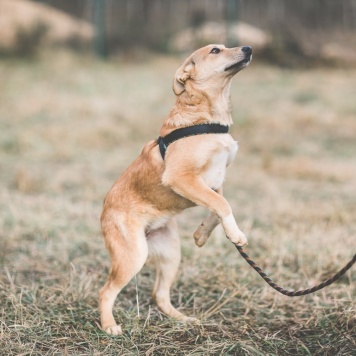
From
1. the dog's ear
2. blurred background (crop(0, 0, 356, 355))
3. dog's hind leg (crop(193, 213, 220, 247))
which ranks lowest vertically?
blurred background (crop(0, 0, 356, 355))

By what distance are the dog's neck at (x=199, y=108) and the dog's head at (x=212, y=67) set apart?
0.10ft

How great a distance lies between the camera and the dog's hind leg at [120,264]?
3027 millimetres

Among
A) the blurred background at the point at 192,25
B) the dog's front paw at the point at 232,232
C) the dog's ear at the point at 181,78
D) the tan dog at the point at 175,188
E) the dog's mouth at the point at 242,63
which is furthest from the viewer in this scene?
the blurred background at the point at 192,25

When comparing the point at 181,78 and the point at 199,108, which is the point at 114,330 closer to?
the point at 199,108

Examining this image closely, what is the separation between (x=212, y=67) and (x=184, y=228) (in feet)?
7.21

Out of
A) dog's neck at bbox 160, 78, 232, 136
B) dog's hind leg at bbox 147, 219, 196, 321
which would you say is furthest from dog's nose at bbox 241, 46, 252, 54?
dog's hind leg at bbox 147, 219, 196, 321

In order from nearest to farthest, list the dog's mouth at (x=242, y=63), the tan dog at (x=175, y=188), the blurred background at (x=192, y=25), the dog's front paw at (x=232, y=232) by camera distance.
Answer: the dog's front paw at (x=232, y=232) < the tan dog at (x=175, y=188) < the dog's mouth at (x=242, y=63) < the blurred background at (x=192, y=25)

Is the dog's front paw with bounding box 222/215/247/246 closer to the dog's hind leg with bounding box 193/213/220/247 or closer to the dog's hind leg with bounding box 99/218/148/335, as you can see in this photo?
the dog's hind leg with bounding box 193/213/220/247

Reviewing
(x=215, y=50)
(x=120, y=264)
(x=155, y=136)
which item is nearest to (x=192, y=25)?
(x=155, y=136)

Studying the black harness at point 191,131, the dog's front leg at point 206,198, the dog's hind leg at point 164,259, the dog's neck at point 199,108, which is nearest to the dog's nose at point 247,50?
the dog's neck at point 199,108

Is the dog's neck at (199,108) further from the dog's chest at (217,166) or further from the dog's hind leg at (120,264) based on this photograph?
the dog's hind leg at (120,264)

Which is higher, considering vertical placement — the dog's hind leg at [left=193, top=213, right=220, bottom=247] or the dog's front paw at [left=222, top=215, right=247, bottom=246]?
the dog's front paw at [left=222, top=215, right=247, bottom=246]

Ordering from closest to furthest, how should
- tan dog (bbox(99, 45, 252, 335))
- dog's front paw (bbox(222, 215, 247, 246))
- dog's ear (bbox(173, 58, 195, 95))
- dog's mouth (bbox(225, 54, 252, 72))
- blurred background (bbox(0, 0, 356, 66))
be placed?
dog's front paw (bbox(222, 215, 247, 246)) < tan dog (bbox(99, 45, 252, 335)) < dog's mouth (bbox(225, 54, 252, 72)) < dog's ear (bbox(173, 58, 195, 95)) < blurred background (bbox(0, 0, 356, 66))

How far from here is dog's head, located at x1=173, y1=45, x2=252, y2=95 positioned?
321 cm
